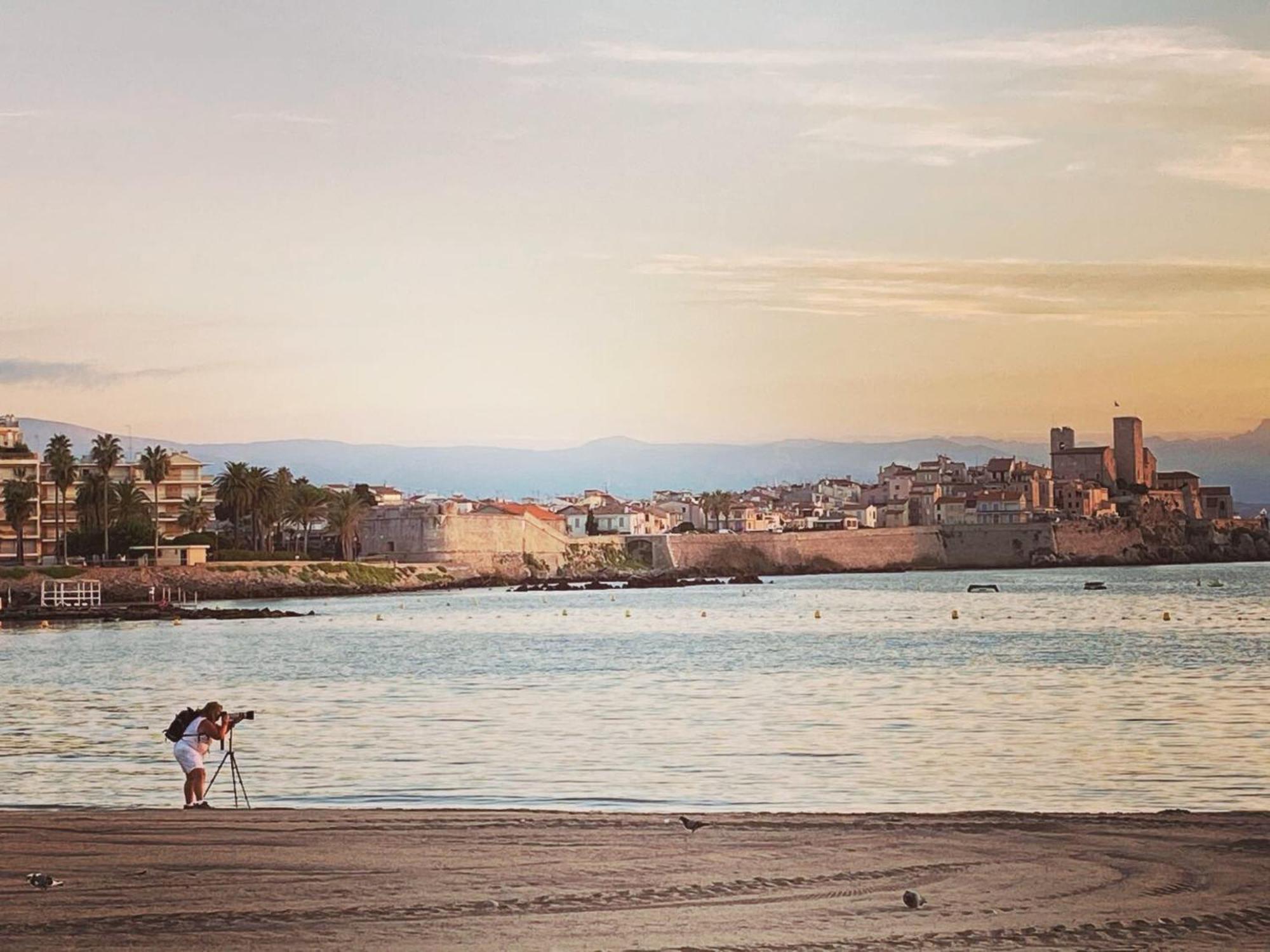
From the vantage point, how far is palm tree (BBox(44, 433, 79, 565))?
338 feet

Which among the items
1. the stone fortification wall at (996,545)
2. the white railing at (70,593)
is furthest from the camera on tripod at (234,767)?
the stone fortification wall at (996,545)

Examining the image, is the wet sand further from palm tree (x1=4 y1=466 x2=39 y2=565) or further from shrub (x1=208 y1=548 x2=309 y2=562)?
palm tree (x1=4 y1=466 x2=39 y2=565)

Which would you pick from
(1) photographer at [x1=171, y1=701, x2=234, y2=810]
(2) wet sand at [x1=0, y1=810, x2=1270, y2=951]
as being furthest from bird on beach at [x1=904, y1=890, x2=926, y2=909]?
(1) photographer at [x1=171, y1=701, x2=234, y2=810]

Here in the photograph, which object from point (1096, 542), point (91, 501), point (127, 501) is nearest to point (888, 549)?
point (1096, 542)

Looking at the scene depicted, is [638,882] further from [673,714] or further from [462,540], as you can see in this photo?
[462,540]

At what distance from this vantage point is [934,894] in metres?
9.57

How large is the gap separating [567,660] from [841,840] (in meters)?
32.2

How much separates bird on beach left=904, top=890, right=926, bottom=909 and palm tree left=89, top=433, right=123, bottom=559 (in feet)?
311

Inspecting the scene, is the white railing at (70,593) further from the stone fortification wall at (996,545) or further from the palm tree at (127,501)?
the stone fortification wall at (996,545)

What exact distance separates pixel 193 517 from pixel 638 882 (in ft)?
343

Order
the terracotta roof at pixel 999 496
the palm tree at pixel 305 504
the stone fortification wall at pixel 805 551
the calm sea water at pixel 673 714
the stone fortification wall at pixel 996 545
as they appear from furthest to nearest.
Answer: the terracotta roof at pixel 999 496, the stone fortification wall at pixel 996 545, the stone fortification wall at pixel 805 551, the palm tree at pixel 305 504, the calm sea water at pixel 673 714

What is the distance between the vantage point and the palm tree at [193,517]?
111m

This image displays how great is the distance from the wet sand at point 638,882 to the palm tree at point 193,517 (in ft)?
329

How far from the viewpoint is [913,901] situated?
930 centimetres
